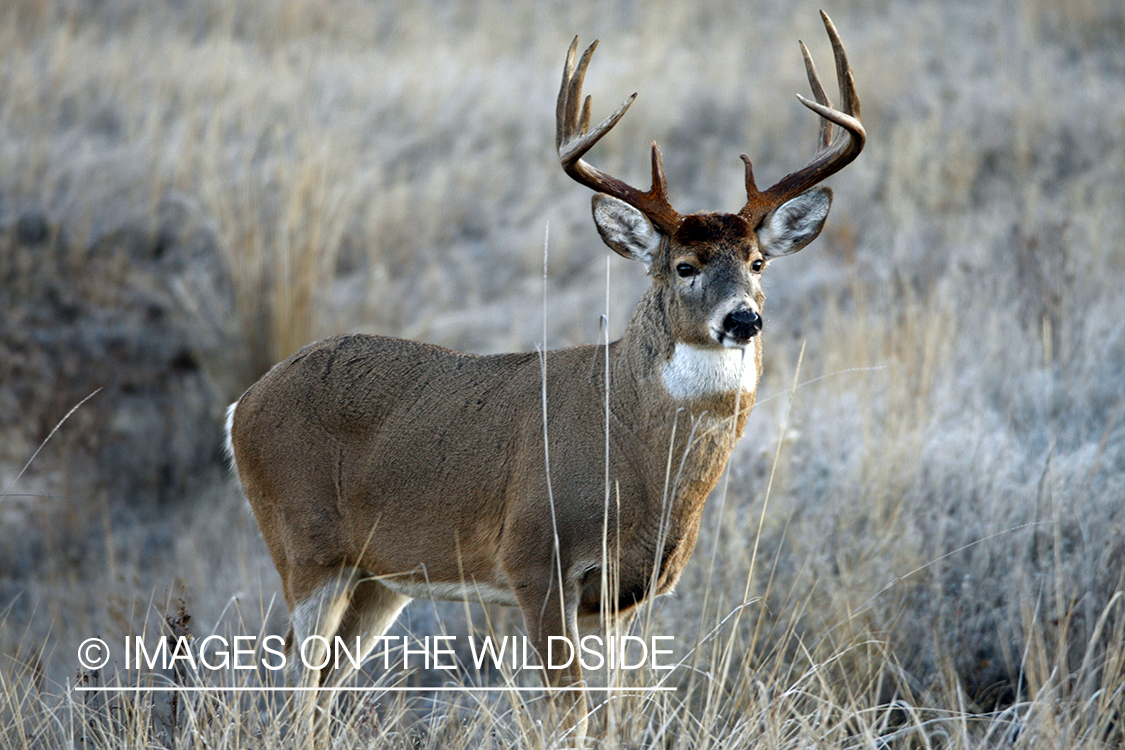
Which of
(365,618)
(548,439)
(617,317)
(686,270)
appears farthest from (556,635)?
(617,317)

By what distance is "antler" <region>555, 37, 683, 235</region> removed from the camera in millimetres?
3939

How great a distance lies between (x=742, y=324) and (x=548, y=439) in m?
0.85

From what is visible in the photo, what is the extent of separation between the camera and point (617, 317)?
29.8 ft

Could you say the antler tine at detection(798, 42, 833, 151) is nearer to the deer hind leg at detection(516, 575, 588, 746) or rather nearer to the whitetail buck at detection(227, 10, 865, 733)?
the whitetail buck at detection(227, 10, 865, 733)

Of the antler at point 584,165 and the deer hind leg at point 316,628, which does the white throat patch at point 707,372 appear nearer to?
the antler at point 584,165

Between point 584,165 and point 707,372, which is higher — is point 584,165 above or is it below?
above

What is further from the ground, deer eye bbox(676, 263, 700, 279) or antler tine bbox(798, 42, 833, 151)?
antler tine bbox(798, 42, 833, 151)

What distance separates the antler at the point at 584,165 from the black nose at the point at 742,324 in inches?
20.6

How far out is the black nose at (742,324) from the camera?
3.57 m

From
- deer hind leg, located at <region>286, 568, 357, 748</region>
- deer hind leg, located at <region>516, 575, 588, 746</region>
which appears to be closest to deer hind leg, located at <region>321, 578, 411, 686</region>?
deer hind leg, located at <region>286, 568, 357, 748</region>

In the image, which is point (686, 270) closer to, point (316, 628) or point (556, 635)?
point (556, 635)

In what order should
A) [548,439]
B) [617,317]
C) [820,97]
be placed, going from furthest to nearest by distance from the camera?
[617,317] < [820,97] < [548,439]

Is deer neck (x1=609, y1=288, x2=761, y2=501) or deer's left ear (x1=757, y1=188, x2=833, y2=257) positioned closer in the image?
deer neck (x1=609, y1=288, x2=761, y2=501)

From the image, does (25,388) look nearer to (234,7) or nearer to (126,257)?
(126,257)
